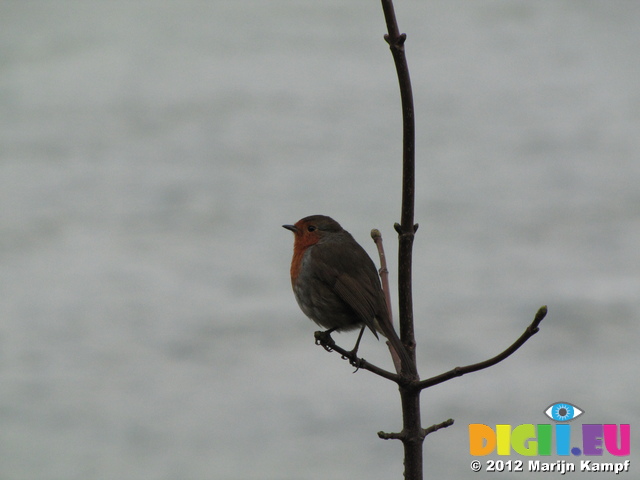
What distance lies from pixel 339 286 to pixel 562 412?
1.24 m

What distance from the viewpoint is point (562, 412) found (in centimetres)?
376

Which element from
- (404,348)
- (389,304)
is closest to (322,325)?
(389,304)

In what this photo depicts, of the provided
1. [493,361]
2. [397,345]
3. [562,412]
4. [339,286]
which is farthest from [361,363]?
[562,412]

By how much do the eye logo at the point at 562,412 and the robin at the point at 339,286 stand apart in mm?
962

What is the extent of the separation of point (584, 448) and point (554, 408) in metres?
0.52

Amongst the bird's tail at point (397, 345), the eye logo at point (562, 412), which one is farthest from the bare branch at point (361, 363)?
the eye logo at point (562, 412)

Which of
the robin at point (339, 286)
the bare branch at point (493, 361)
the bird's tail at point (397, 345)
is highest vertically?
the robin at point (339, 286)

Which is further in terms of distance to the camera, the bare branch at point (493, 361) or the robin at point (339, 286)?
the robin at point (339, 286)

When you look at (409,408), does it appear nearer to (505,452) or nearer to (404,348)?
(404,348)

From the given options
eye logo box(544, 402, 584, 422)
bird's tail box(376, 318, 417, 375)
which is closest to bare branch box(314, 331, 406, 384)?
bird's tail box(376, 318, 417, 375)

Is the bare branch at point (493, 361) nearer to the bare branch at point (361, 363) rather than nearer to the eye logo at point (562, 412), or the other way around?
the bare branch at point (361, 363)

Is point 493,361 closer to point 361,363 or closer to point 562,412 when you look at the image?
point 361,363

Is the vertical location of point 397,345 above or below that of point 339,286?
below

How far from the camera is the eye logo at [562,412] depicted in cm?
365
